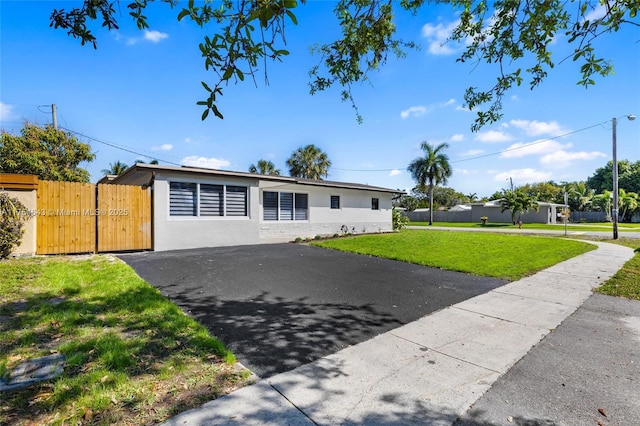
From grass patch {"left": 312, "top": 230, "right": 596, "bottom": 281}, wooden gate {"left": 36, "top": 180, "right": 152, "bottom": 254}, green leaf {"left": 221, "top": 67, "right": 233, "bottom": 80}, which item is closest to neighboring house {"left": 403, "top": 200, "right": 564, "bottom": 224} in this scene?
grass patch {"left": 312, "top": 230, "right": 596, "bottom": 281}

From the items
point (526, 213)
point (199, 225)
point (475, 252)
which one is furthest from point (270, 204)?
point (526, 213)

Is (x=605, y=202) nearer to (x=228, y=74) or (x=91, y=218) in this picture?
(x=228, y=74)

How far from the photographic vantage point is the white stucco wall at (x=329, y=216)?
1441cm

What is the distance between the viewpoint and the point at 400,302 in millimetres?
5285

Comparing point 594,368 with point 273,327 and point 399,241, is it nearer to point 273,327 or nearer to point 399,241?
point 273,327

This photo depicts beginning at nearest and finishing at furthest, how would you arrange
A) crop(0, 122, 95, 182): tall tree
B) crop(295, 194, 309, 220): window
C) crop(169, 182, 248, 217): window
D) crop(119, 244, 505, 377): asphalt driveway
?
crop(119, 244, 505, 377): asphalt driveway, crop(169, 182, 248, 217): window, crop(295, 194, 309, 220): window, crop(0, 122, 95, 182): tall tree

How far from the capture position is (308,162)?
111ft

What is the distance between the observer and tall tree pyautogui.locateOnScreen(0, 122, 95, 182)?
16.6 metres

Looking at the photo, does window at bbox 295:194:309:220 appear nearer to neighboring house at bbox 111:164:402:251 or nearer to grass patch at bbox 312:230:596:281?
neighboring house at bbox 111:164:402:251

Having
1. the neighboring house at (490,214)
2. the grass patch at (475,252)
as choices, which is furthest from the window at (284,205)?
the neighboring house at (490,214)

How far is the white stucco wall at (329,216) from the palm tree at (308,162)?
1451 centimetres

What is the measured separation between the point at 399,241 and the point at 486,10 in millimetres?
10570

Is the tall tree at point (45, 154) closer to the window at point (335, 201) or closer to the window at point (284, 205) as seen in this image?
the window at point (284, 205)

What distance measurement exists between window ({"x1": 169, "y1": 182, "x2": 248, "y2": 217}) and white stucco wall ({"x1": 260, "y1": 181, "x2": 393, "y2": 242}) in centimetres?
154
